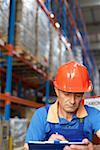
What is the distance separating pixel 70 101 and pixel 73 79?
0.60ft

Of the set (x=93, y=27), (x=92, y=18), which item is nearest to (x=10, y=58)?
(x=92, y=18)

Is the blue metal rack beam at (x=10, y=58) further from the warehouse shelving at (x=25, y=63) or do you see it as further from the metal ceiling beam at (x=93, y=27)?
the metal ceiling beam at (x=93, y=27)

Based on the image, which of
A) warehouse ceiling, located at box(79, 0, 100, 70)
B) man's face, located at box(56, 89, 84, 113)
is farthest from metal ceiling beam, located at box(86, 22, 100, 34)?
man's face, located at box(56, 89, 84, 113)

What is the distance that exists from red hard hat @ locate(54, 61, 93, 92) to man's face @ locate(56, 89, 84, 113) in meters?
0.04

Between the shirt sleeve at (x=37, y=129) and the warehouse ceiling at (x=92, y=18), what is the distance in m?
12.1

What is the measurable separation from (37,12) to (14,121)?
2.52 meters

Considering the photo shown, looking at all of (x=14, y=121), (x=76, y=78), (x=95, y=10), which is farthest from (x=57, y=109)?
(x=95, y=10)

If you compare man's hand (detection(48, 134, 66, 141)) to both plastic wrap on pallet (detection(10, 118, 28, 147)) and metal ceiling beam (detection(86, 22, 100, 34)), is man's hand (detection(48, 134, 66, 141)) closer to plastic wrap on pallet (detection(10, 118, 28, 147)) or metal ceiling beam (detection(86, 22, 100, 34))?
plastic wrap on pallet (detection(10, 118, 28, 147))

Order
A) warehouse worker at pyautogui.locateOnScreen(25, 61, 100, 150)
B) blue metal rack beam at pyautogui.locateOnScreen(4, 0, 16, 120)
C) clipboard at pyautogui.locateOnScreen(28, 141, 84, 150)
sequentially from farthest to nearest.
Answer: blue metal rack beam at pyautogui.locateOnScreen(4, 0, 16, 120), warehouse worker at pyautogui.locateOnScreen(25, 61, 100, 150), clipboard at pyautogui.locateOnScreen(28, 141, 84, 150)

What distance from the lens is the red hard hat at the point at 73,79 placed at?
8.09ft

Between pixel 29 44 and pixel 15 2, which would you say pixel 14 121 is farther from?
pixel 15 2

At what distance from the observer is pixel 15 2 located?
5598 mm

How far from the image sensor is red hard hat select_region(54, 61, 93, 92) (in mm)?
2465

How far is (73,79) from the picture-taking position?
2.50 m
